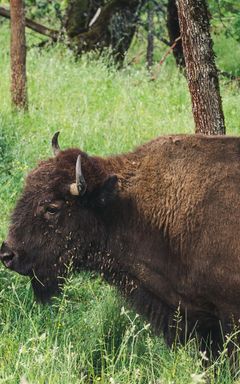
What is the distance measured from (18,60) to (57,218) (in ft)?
17.3

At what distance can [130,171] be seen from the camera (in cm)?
595

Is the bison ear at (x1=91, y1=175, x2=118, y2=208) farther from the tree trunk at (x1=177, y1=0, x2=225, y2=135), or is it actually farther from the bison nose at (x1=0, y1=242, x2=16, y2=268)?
the tree trunk at (x1=177, y1=0, x2=225, y2=135)

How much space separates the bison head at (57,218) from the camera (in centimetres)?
587

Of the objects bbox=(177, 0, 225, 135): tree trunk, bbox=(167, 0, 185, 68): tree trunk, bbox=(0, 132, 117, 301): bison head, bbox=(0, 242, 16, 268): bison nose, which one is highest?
bbox=(167, 0, 185, 68): tree trunk

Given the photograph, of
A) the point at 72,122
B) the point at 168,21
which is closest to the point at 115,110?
the point at 72,122

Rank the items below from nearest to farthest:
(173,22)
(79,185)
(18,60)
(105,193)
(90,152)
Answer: (79,185) < (105,193) < (90,152) < (18,60) < (173,22)

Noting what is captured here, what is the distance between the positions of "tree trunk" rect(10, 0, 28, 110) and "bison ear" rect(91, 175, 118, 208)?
16.9 ft

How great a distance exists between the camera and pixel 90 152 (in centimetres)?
943

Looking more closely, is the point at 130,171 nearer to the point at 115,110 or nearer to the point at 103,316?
the point at 103,316

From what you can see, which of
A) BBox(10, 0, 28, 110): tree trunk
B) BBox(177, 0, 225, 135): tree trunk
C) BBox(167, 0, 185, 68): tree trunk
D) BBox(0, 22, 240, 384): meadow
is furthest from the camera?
BBox(167, 0, 185, 68): tree trunk

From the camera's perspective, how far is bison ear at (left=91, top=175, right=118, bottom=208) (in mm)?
5695

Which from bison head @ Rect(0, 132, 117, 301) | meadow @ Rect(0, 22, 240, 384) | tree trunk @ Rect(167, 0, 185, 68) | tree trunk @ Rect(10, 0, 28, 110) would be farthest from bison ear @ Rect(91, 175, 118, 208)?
tree trunk @ Rect(167, 0, 185, 68)

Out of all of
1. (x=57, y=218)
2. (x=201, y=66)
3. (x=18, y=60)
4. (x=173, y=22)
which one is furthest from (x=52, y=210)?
(x=173, y=22)

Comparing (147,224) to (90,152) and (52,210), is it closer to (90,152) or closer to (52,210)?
(52,210)
